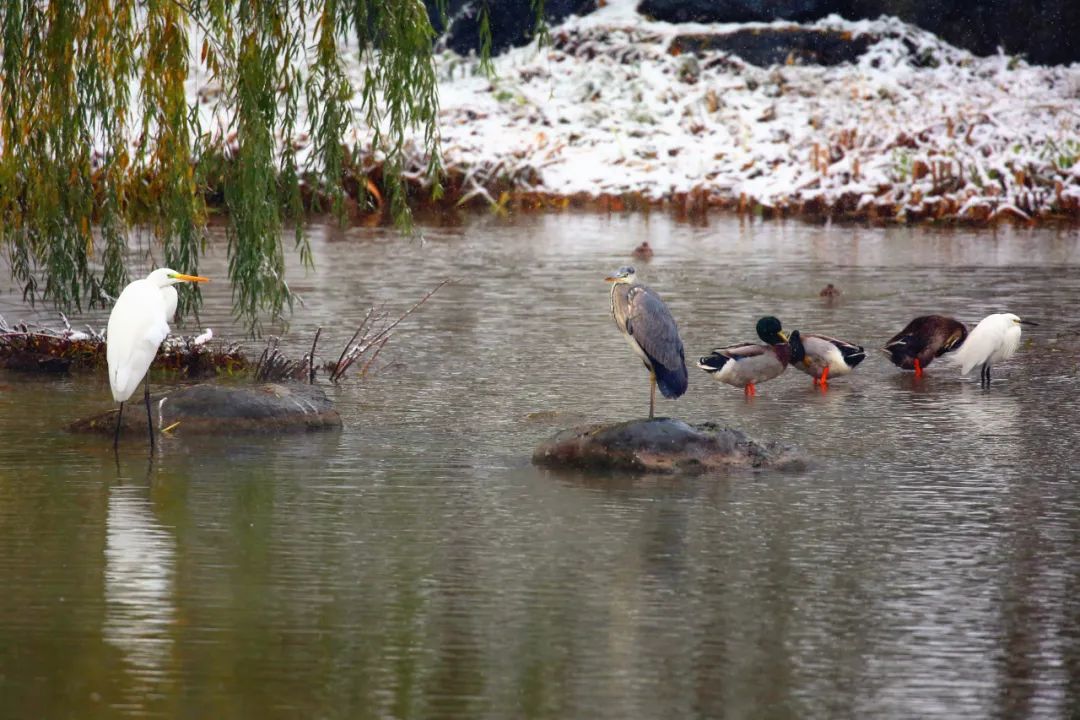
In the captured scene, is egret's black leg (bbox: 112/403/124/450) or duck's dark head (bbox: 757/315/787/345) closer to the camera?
egret's black leg (bbox: 112/403/124/450)

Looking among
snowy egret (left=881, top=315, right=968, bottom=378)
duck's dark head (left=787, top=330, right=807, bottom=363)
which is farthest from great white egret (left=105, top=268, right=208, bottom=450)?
snowy egret (left=881, top=315, right=968, bottom=378)

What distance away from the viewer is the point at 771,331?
1309 cm

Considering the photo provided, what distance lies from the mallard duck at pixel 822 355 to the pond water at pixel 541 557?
0.21m

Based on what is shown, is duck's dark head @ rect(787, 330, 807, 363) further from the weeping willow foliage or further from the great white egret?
the great white egret

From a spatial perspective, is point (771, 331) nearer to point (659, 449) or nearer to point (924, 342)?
point (924, 342)

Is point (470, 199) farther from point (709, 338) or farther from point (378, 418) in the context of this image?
point (378, 418)

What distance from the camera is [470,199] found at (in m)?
30.2

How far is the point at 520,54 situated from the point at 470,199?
20.2 feet

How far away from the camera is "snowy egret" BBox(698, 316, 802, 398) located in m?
12.4

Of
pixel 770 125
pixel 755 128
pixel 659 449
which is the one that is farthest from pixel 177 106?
pixel 770 125

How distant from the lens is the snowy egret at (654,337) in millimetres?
10445

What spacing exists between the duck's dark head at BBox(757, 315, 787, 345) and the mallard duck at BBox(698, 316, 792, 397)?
20cm

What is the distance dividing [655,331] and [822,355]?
279 centimetres

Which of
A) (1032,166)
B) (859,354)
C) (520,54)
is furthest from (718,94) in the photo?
(859,354)
